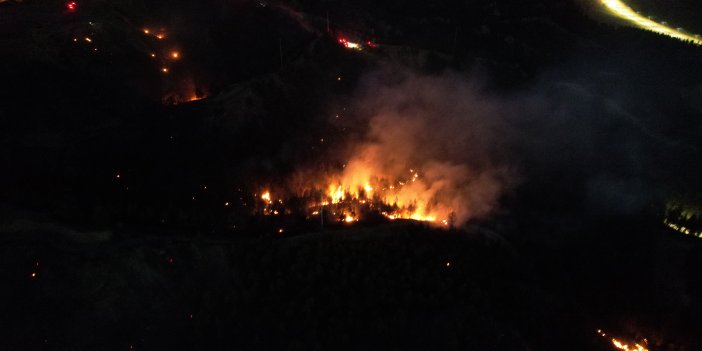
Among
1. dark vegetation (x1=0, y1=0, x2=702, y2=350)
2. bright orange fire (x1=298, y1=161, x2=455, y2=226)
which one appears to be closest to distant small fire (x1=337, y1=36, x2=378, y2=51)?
dark vegetation (x1=0, y1=0, x2=702, y2=350)

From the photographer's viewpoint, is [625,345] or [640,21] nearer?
[625,345]

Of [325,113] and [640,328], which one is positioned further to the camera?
[325,113]

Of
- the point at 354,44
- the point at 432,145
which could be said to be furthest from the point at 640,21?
the point at 354,44

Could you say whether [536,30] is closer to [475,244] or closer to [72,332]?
[475,244]

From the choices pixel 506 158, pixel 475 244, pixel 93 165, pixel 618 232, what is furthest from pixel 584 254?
pixel 93 165

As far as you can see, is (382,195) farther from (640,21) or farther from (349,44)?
(640,21)

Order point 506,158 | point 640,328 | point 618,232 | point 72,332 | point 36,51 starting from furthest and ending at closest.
→ point 506,158 < point 36,51 < point 618,232 < point 640,328 < point 72,332

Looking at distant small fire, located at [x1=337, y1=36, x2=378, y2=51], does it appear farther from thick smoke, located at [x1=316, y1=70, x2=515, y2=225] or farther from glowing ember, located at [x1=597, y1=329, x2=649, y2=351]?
glowing ember, located at [x1=597, y1=329, x2=649, y2=351]
